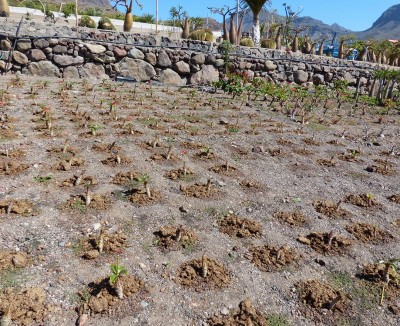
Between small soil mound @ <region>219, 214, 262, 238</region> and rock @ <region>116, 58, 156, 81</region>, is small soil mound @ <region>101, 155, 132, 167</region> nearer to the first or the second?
small soil mound @ <region>219, 214, 262, 238</region>

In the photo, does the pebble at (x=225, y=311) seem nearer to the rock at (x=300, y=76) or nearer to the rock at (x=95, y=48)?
the rock at (x=95, y=48)

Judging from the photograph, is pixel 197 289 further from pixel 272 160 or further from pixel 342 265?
pixel 272 160

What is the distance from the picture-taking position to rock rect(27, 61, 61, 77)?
1253cm

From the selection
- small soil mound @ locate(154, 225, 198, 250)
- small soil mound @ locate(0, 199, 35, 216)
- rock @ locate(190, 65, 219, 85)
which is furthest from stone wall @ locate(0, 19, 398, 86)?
small soil mound @ locate(154, 225, 198, 250)

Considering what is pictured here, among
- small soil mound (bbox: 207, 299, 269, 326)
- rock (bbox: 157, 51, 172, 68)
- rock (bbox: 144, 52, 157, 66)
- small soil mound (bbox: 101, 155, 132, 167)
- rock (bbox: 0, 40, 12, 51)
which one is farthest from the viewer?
rock (bbox: 157, 51, 172, 68)

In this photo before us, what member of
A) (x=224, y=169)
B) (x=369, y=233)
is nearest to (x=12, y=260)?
(x=224, y=169)

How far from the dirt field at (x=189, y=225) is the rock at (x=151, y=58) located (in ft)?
22.5

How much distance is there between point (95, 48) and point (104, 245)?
37.4 ft

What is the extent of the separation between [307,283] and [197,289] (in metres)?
1.10

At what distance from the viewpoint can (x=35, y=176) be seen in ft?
16.4

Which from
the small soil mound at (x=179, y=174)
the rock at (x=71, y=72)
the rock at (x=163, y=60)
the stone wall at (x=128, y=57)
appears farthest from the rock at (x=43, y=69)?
the small soil mound at (x=179, y=174)

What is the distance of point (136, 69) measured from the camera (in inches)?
557

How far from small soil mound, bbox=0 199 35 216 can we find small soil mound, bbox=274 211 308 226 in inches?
120

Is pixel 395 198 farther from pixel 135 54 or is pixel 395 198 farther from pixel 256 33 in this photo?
pixel 256 33
